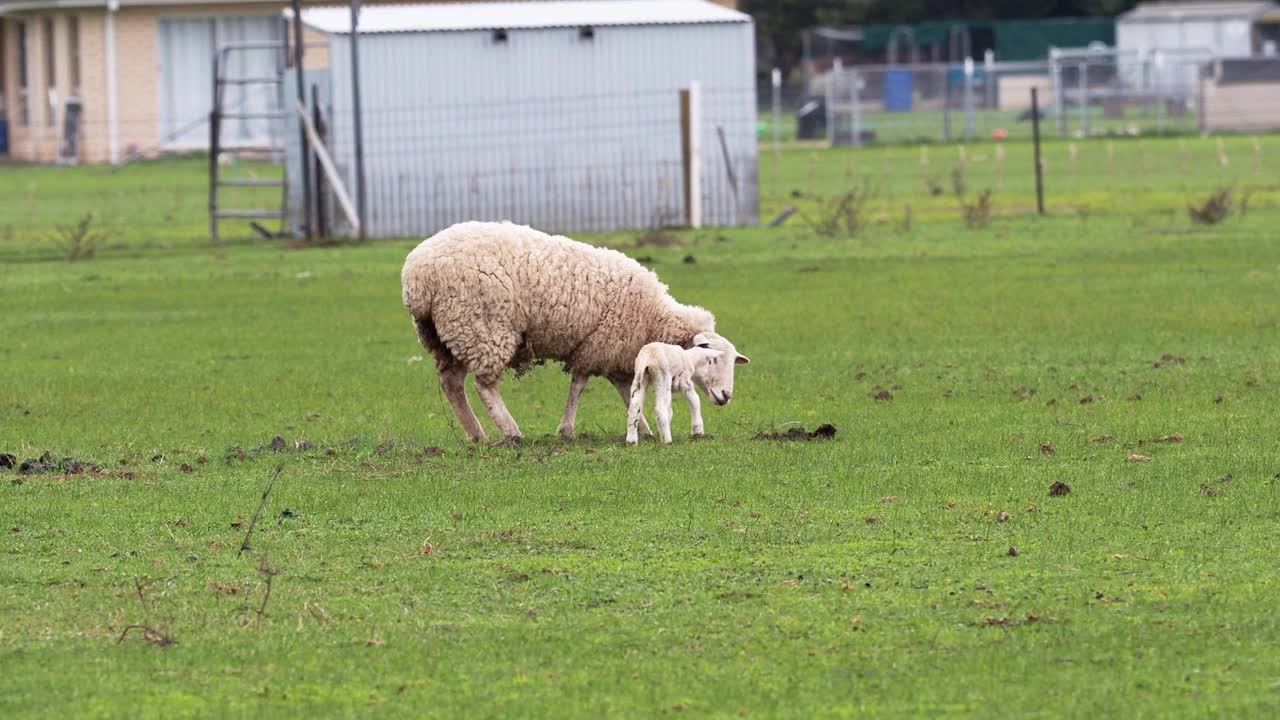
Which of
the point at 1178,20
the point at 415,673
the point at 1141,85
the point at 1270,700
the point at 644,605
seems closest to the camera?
the point at 1270,700

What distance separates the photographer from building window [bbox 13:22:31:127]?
58.6m

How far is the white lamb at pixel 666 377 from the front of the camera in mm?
11562

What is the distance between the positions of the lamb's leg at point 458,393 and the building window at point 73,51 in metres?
45.6

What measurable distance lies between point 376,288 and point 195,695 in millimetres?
15268

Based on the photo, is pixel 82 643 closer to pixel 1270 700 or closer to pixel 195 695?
pixel 195 695

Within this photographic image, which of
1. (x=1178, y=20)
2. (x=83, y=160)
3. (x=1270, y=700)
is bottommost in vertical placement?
(x=1270, y=700)

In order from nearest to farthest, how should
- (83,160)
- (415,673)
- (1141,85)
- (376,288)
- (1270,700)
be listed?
(1270,700)
(415,673)
(376,288)
(83,160)
(1141,85)

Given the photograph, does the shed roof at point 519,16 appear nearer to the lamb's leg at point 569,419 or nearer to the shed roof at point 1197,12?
the lamb's leg at point 569,419

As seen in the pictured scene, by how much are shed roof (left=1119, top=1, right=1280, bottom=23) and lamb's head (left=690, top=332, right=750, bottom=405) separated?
67.3 m

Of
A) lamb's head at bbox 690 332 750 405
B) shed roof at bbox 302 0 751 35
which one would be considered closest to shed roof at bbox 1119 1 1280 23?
shed roof at bbox 302 0 751 35

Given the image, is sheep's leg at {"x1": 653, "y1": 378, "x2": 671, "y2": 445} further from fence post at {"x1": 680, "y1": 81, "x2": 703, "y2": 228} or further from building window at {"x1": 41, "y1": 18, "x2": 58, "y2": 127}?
building window at {"x1": 41, "y1": 18, "x2": 58, "y2": 127}

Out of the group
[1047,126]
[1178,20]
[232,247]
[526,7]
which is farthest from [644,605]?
[1178,20]

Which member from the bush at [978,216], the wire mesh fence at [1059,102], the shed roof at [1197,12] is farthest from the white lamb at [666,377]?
the shed roof at [1197,12]

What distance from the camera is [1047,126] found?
60.6 metres
